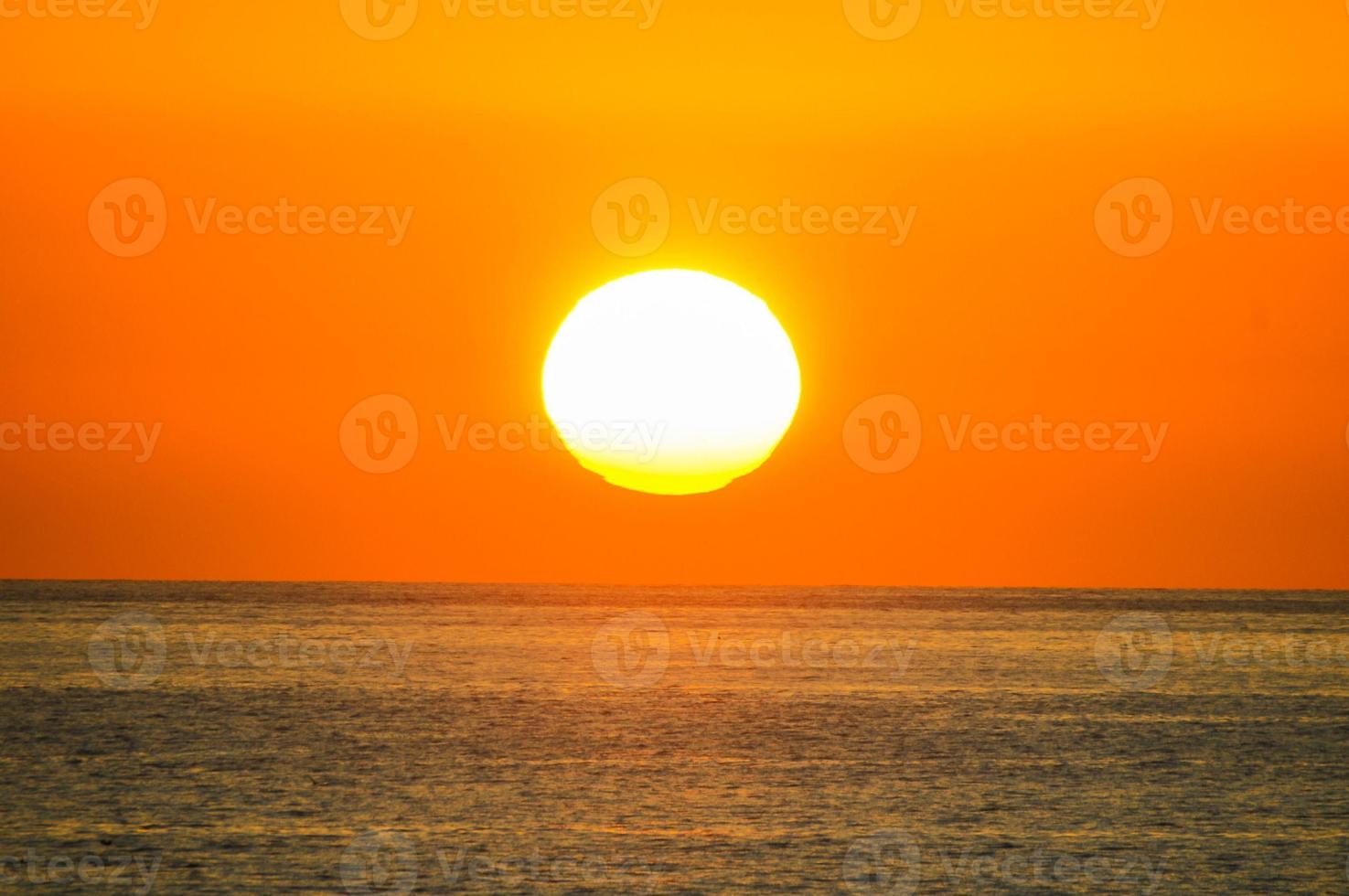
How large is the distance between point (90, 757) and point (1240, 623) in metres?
16.6

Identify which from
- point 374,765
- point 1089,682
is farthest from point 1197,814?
point 1089,682

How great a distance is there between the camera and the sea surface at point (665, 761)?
6043 millimetres

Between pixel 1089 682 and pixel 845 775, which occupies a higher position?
pixel 1089 682

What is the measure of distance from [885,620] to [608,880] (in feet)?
44.7

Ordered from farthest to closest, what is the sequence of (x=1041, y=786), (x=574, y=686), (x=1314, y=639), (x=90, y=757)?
(x=1314, y=639) → (x=574, y=686) → (x=90, y=757) → (x=1041, y=786)

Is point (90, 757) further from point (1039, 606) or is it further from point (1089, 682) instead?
point (1039, 606)

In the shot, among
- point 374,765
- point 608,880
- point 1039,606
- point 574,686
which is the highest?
point 1039,606

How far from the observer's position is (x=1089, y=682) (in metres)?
12.8

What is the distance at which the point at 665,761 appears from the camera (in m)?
8.35

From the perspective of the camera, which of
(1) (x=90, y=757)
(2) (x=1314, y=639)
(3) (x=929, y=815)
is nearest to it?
(3) (x=929, y=815)

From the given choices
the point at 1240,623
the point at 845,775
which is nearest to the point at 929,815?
the point at 845,775

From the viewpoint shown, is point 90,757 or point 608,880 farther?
point 90,757

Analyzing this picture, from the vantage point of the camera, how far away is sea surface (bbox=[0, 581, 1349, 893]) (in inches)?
238

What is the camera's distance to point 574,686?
38.3 feet
